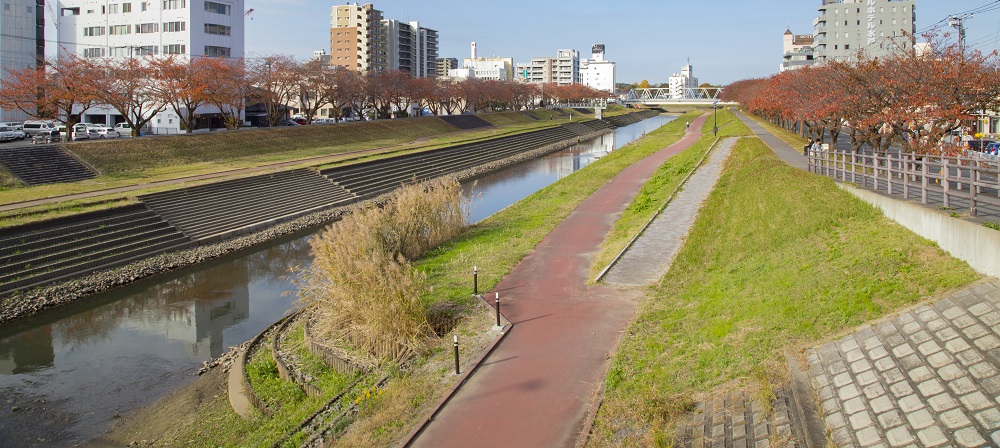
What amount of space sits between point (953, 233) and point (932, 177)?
139 inches

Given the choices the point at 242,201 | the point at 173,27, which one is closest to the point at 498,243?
the point at 242,201

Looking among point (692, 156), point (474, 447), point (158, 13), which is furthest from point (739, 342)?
point (158, 13)

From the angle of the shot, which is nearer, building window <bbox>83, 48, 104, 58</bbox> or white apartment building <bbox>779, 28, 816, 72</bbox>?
building window <bbox>83, 48, 104, 58</bbox>

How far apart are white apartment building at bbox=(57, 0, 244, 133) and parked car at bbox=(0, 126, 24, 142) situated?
13.2 meters

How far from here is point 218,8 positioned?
64688 millimetres

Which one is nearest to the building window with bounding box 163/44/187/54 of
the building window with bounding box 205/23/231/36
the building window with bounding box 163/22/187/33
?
the building window with bounding box 163/22/187/33

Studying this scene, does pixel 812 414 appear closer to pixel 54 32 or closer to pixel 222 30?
pixel 222 30

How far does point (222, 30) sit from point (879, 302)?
216ft

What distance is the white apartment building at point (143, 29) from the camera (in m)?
61.8

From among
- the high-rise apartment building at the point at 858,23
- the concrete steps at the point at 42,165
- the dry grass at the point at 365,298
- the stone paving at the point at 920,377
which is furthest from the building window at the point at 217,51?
the high-rise apartment building at the point at 858,23

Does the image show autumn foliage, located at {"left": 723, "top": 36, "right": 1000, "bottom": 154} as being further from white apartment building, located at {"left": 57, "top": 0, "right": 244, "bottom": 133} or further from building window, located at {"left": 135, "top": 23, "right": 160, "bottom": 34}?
building window, located at {"left": 135, "top": 23, "right": 160, "bottom": 34}

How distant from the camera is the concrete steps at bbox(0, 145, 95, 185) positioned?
115ft

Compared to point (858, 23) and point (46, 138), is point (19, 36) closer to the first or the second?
point (46, 138)

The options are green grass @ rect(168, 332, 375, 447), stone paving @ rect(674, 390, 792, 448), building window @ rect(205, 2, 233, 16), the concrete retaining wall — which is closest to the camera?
stone paving @ rect(674, 390, 792, 448)
